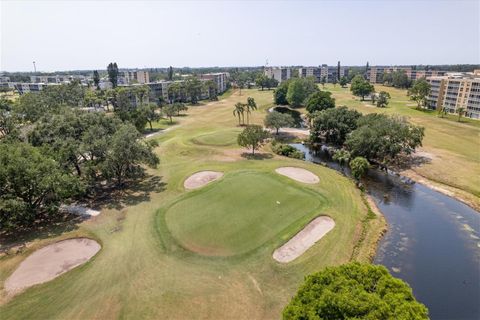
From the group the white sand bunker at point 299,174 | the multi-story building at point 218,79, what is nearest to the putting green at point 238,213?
the white sand bunker at point 299,174

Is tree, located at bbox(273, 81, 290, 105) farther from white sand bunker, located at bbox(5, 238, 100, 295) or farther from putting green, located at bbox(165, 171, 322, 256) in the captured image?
white sand bunker, located at bbox(5, 238, 100, 295)

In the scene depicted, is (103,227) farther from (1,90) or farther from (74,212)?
(1,90)

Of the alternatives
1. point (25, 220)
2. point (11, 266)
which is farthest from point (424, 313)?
point (25, 220)

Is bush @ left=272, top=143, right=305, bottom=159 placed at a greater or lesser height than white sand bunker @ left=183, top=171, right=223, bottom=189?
greater

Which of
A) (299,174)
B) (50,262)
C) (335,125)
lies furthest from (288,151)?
(50,262)

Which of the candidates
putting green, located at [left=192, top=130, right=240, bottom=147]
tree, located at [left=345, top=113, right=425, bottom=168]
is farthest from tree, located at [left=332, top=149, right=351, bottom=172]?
putting green, located at [left=192, top=130, right=240, bottom=147]

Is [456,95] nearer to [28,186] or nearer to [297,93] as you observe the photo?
[297,93]

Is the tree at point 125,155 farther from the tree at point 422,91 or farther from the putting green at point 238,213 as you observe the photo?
the tree at point 422,91
